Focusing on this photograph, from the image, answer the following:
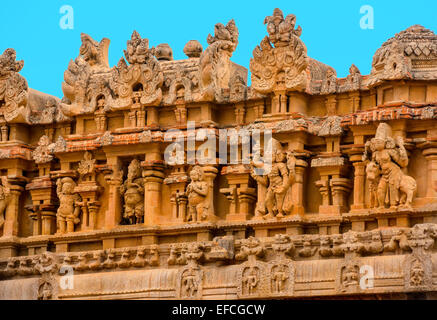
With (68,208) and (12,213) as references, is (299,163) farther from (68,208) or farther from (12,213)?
(12,213)

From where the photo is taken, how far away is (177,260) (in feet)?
116

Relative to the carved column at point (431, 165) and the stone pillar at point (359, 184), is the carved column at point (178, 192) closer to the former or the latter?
the stone pillar at point (359, 184)

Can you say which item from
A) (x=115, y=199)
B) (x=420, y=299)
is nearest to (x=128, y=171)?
(x=115, y=199)

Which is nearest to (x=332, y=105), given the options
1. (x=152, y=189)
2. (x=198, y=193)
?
(x=198, y=193)

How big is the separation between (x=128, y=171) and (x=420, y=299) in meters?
8.15

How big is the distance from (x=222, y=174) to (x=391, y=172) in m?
4.23

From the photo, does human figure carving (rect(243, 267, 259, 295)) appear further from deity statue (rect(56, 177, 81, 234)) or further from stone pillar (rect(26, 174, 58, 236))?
stone pillar (rect(26, 174, 58, 236))

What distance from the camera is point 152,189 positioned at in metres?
36.5

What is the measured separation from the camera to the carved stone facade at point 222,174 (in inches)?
1318

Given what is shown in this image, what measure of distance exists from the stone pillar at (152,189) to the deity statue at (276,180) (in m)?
2.49

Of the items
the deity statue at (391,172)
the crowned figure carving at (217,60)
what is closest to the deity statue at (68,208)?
the crowned figure carving at (217,60)

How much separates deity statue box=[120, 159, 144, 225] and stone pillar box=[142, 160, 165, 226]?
285mm

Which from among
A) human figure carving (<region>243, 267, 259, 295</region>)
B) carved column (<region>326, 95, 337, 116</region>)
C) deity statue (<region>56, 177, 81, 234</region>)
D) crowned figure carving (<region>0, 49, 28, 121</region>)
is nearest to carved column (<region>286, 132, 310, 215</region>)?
carved column (<region>326, 95, 337, 116</region>)
